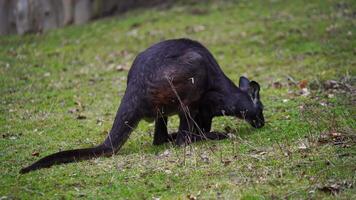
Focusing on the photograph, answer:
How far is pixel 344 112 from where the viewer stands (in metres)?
8.30

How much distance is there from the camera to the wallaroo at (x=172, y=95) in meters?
7.30

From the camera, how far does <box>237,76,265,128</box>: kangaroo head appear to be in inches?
324

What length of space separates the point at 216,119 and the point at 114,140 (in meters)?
2.57

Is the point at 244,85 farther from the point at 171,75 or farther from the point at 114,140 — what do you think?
the point at 114,140

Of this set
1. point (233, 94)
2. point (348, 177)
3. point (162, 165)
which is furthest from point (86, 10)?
point (348, 177)

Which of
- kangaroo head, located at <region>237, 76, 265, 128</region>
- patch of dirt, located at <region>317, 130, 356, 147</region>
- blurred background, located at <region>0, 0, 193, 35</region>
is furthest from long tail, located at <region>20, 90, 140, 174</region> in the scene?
blurred background, located at <region>0, 0, 193, 35</region>

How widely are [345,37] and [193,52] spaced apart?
21.6ft

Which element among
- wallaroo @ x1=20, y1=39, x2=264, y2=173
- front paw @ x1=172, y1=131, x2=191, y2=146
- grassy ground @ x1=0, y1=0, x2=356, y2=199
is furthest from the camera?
front paw @ x1=172, y1=131, x2=191, y2=146

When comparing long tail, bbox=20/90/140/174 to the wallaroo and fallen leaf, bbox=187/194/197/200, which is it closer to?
the wallaroo

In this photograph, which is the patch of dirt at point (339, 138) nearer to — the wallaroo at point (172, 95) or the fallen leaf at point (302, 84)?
the wallaroo at point (172, 95)

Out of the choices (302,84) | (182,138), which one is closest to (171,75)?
(182,138)

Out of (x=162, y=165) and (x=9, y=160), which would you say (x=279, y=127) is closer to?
(x=162, y=165)

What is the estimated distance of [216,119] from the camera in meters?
9.38

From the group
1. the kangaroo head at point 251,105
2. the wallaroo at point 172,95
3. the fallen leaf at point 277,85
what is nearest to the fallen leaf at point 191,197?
the wallaroo at point 172,95
